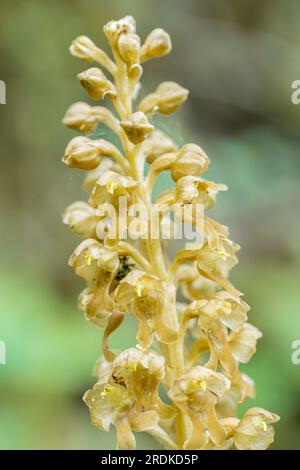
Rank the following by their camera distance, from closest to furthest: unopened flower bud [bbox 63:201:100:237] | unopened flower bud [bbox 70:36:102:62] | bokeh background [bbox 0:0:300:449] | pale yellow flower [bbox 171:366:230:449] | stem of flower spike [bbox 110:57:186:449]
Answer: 1. pale yellow flower [bbox 171:366:230:449]
2. stem of flower spike [bbox 110:57:186:449]
3. unopened flower bud [bbox 63:201:100:237]
4. unopened flower bud [bbox 70:36:102:62]
5. bokeh background [bbox 0:0:300:449]

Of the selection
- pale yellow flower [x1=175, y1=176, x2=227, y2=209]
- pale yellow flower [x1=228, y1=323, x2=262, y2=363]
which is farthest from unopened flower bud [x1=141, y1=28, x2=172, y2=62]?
pale yellow flower [x1=228, y1=323, x2=262, y2=363]

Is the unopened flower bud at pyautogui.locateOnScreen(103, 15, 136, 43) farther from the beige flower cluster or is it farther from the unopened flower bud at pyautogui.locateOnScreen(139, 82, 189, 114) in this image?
the unopened flower bud at pyautogui.locateOnScreen(139, 82, 189, 114)

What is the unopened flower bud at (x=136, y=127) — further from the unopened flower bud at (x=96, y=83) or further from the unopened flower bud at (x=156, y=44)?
the unopened flower bud at (x=156, y=44)

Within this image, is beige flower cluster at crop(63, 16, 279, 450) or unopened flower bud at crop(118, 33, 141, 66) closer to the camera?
beige flower cluster at crop(63, 16, 279, 450)

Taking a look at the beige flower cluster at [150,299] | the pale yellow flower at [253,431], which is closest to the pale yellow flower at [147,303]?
the beige flower cluster at [150,299]

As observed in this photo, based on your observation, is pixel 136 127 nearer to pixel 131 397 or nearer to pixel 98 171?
pixel 98 171

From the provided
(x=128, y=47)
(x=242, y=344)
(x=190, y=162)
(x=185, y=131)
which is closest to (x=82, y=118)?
(x=128, y=47)

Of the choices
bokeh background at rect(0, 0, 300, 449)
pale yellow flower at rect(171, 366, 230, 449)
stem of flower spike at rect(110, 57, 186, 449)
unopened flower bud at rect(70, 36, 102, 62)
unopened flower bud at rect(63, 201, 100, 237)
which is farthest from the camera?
bokeh background at rect(0, 0, 300, 449)
